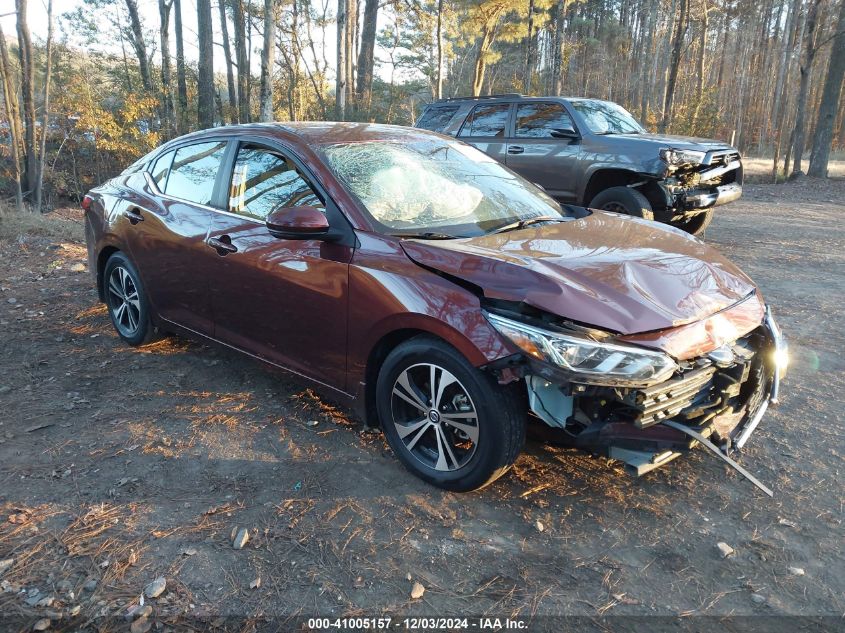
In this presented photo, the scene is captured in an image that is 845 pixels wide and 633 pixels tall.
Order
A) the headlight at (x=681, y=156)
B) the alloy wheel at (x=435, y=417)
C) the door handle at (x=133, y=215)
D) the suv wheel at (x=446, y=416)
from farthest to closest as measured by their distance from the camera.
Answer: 1. the headlight at (x=681, y=156)
2. the door handle at (x=133, y=215)
3. the alloy wheel at (x=435, y=417)
4. the suv wheel at (x=446, y=416)

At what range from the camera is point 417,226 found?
3.24 m

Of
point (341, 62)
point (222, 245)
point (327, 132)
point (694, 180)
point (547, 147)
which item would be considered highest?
point (341, 62)

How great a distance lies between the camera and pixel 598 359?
2412mm

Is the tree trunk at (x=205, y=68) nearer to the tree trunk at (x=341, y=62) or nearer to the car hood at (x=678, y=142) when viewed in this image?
the tree trunk at (x=341, y=62)

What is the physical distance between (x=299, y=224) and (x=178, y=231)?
4.84ft

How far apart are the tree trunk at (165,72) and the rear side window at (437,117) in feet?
35.6

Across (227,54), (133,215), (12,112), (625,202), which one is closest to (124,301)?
(133,215)

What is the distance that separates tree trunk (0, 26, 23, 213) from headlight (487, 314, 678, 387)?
12.0 metres

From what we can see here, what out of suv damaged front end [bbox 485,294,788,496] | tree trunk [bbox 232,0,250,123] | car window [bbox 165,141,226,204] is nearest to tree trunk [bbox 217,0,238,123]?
tree trunk [bbox 232,0,250,123]

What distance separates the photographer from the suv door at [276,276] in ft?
10.6

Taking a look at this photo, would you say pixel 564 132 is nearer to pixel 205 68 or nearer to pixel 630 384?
pixel 630 384

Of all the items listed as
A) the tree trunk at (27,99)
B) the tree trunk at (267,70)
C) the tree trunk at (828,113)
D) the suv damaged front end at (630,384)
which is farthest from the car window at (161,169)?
the tree trunk at (828,113)

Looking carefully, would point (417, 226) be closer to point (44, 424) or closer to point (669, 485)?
point (669, 485)

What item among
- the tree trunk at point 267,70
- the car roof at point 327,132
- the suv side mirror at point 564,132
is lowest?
the car roof at point 327,132
